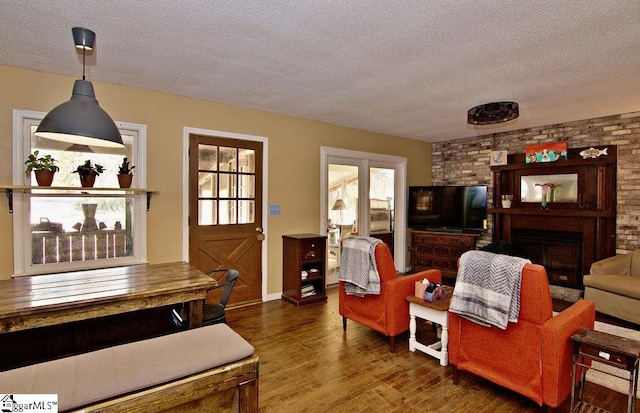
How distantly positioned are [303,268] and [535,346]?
2993mm

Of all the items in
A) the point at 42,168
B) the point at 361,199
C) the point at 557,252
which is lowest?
the point at 557,252

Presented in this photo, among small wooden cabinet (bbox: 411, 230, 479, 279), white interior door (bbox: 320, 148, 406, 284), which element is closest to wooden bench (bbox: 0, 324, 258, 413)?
white interior door (bbox: 320, 148, 406, 284)

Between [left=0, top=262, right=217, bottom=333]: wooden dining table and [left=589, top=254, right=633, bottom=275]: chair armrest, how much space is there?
4524mm

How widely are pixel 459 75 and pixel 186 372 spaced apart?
10.5 ft

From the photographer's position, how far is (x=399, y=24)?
2.20 metres

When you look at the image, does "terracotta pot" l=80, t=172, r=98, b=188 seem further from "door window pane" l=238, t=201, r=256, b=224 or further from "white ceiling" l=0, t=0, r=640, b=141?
"door window pane" l=238, t=201, r=256, b=224

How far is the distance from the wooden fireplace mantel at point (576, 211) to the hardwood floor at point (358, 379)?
277 centimetres

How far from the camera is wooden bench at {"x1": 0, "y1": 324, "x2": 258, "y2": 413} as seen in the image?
1.35m

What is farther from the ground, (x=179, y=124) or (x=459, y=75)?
(x=459, y=75)

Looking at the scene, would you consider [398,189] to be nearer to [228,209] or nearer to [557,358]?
[228,209]

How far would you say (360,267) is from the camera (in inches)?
123

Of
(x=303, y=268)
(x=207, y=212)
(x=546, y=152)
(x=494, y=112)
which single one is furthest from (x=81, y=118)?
(x=546, y=152)

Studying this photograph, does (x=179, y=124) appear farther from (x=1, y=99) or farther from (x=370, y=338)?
(x=370, y=338)

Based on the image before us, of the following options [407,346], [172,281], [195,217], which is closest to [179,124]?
[195,217]
